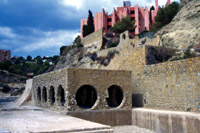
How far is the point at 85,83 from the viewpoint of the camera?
13.8 metres

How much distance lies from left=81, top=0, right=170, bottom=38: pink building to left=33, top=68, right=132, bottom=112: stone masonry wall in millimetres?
34198

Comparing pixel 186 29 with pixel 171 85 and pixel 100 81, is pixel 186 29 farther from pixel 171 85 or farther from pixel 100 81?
pixel 100 81

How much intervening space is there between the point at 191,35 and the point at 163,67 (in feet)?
38.9

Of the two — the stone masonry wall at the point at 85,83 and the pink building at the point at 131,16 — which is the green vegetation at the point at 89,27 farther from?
the stone masonry wall at the point at 85,83

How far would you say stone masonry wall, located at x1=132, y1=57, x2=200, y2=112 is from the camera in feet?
37.8

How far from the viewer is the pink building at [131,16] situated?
159 feet

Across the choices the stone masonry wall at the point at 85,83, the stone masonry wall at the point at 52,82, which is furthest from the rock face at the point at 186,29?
the stone masonry wall at the point at 52,82

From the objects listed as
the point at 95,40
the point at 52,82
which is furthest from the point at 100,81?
the point at 95,40

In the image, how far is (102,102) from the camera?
1429 cm

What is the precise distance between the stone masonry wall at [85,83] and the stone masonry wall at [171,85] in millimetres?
1200

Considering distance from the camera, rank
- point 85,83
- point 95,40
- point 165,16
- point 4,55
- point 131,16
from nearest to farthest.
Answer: point 85,83 → point 165,16 → point 95,40 → point 131,16 → point 4,55

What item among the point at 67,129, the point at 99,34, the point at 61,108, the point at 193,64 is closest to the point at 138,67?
the point at 193,64

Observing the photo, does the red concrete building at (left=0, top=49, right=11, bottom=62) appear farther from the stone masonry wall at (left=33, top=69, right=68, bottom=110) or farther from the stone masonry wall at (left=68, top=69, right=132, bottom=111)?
the stone masonry wall at (left=68, top=69, right=132, bottom=111)

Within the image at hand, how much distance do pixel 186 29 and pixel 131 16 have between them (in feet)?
90.4
